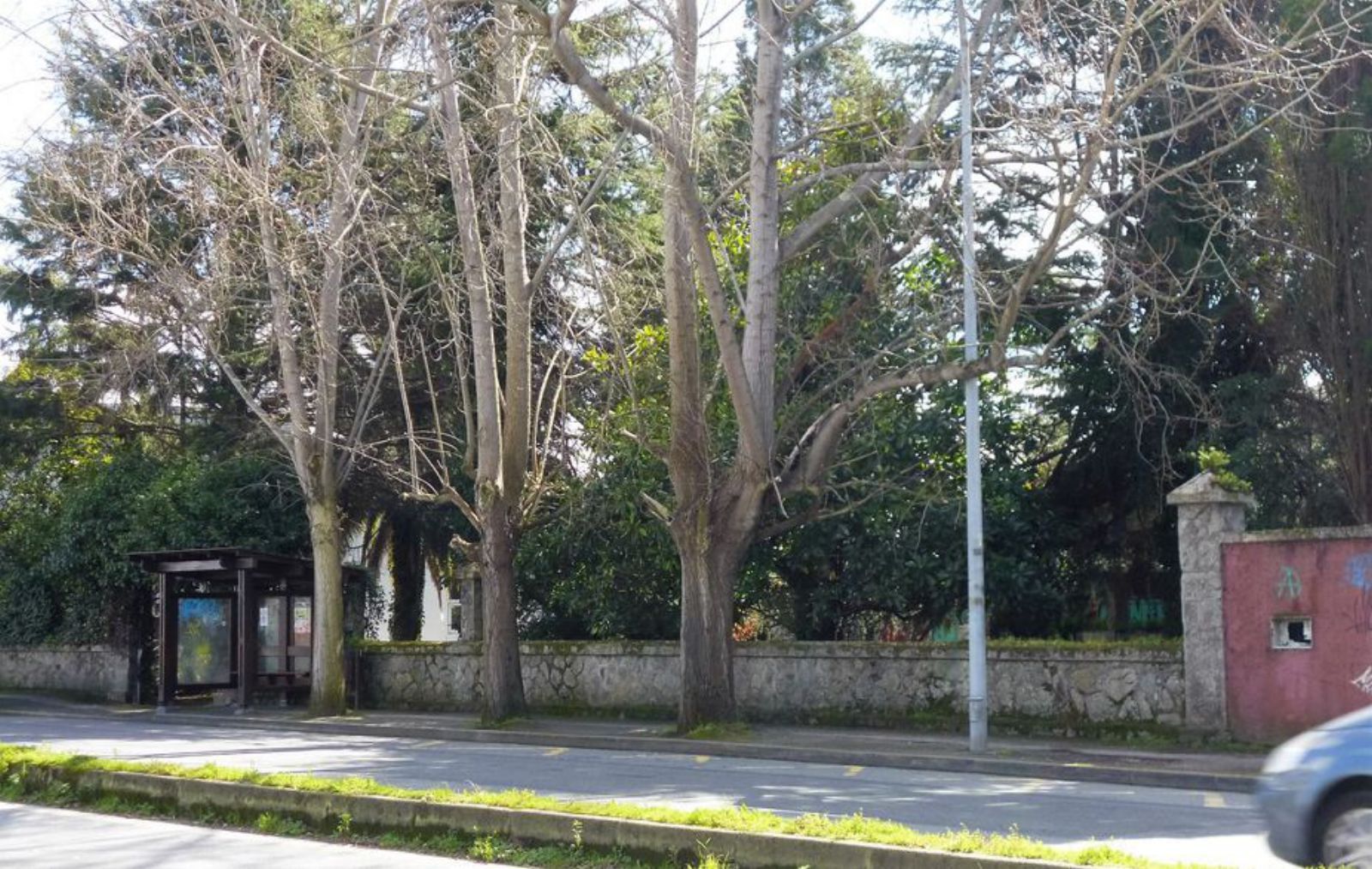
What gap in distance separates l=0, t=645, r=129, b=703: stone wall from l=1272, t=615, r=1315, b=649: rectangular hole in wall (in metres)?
22.9

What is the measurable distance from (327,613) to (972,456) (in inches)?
484

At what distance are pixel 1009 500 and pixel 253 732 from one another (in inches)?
471

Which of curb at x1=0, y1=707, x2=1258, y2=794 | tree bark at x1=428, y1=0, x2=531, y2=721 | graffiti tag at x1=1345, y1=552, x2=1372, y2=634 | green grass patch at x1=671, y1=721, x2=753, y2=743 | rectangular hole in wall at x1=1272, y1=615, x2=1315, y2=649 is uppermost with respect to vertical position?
tree bark at x1=428, y1=0, x2=531, y2=721

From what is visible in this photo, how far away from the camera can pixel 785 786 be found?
14.7 metres

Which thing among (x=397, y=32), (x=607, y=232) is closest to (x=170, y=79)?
(x=397, y=32)

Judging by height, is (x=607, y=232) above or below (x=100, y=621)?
above

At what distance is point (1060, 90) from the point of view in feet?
51.4

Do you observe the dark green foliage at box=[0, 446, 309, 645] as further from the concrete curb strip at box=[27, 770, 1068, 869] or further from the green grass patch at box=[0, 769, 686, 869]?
the concrete curb strip at box=[27, 770, 1068, 869]

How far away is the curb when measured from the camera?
15445 mm

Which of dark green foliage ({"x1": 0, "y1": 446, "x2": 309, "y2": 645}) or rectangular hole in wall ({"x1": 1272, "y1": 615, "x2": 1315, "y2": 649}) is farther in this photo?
dark green foliage ({"x1": 0, "y1": 446, "x2": 309, "y2": 645})

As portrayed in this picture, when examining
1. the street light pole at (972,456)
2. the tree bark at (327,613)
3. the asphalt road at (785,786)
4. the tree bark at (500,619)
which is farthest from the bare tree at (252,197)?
the street light pole at (972,456)

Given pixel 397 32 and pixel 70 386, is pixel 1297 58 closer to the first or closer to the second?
pixel 397 32

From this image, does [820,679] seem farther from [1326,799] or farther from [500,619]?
[1326,799]

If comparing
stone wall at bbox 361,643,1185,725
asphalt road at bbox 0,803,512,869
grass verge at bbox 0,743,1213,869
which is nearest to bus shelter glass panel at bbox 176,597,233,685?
stone wall at bbox 361,643,1185,725
